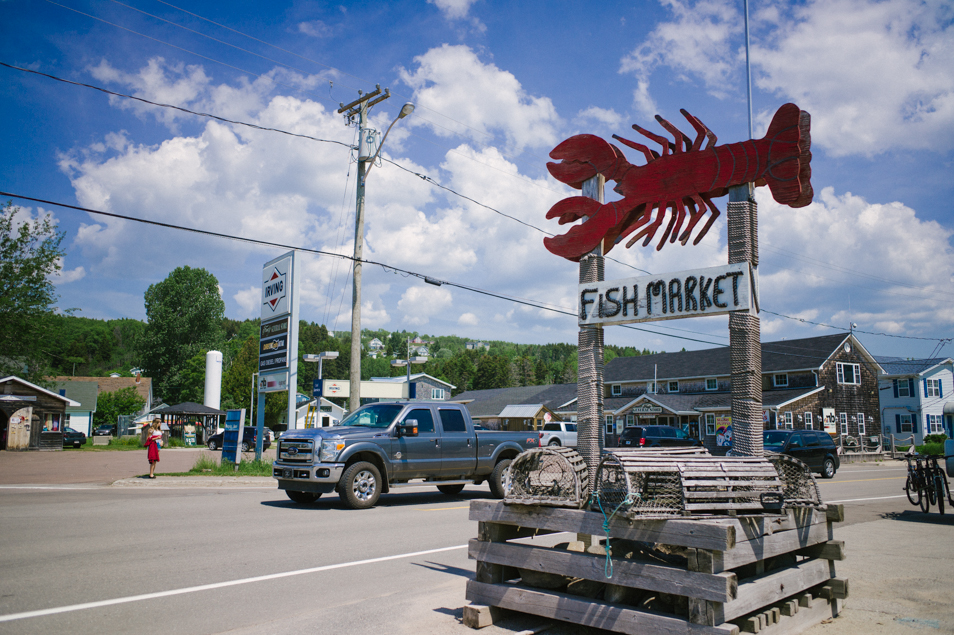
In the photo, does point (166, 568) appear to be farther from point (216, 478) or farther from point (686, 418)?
point (686, 418)

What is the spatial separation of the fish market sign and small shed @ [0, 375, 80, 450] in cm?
4242

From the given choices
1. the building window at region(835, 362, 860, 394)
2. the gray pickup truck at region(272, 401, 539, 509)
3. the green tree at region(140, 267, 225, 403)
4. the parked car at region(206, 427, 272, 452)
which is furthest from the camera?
the green tree at region(140, 267, 225, 403)

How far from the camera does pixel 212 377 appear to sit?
61.6 metres

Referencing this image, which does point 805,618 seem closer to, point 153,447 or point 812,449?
point 153,447

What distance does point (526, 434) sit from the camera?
1510 cm

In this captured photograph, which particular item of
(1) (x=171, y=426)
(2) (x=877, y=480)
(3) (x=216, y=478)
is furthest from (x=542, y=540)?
(1) (x=171, y=426)

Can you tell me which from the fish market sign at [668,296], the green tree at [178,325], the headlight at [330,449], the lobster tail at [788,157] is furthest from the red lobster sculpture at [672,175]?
the green tree at [178,325]

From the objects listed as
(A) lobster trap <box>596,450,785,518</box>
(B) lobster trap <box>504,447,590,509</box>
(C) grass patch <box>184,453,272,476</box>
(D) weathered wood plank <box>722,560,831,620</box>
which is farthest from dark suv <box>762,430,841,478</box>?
(B) lobster trap <box>504,447,590,509</box>

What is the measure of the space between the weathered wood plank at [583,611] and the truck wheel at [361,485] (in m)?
6.98

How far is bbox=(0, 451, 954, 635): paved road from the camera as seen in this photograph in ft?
17.4

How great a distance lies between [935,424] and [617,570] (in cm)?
5806

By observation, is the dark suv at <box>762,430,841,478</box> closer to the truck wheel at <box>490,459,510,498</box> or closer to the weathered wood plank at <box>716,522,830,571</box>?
the truck wheel at <box>490,459,510,498</box>

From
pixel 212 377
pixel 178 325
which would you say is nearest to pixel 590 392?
pixel 212 377

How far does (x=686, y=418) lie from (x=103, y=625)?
45.4m
